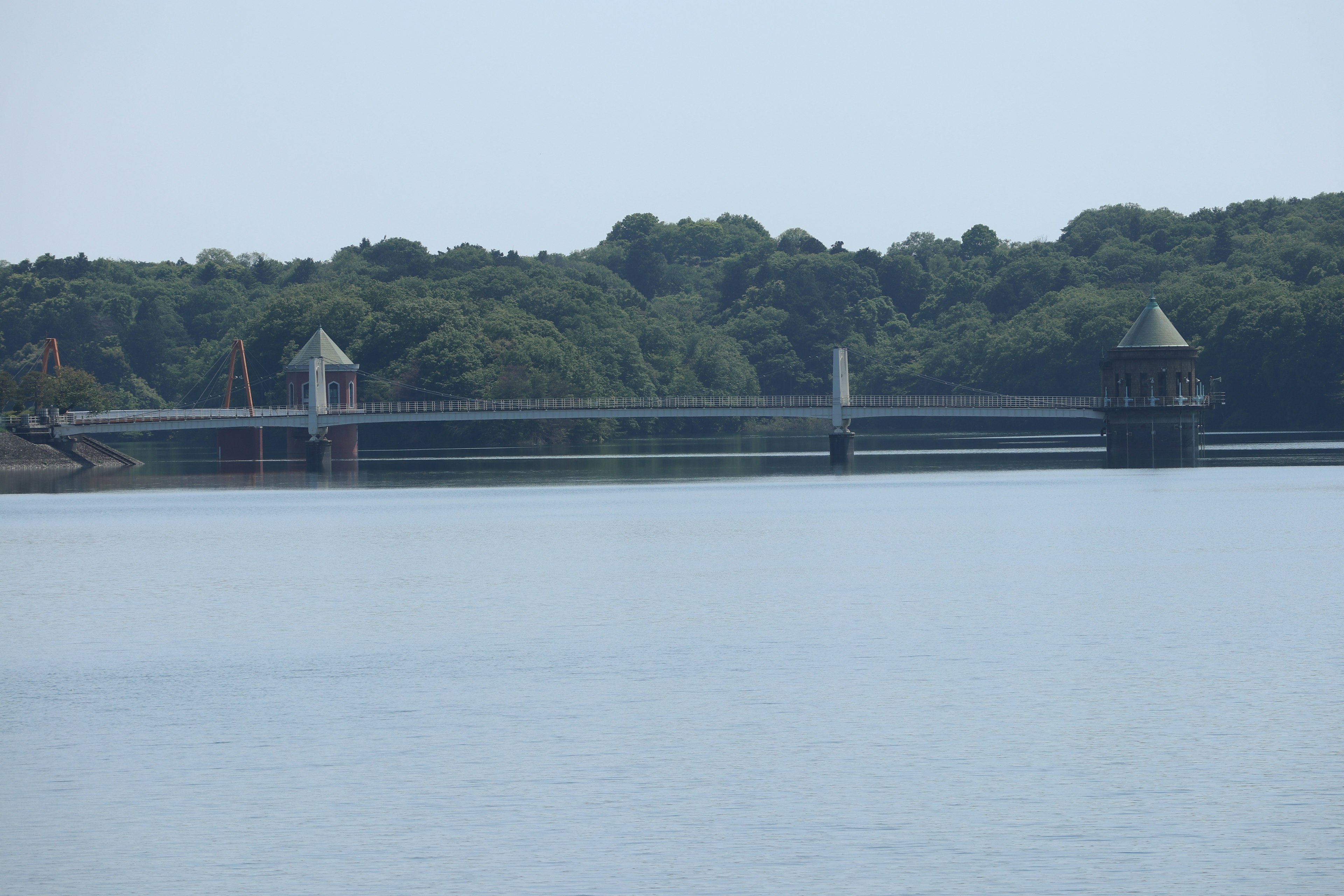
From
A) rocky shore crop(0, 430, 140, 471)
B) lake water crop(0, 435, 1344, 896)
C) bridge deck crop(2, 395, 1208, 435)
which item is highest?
bridge deck crop(2, 395, 1208, 435)

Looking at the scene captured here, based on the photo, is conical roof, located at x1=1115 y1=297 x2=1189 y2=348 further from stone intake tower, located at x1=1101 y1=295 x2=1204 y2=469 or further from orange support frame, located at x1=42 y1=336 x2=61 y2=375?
orange support frame, located at x1=42 y1=336 x2=61 y2=375

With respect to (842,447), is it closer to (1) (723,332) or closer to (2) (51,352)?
(1) (723,332)

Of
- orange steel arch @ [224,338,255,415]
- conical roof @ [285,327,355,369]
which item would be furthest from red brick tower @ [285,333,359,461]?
orange steel arch @ [224,338,255,415]

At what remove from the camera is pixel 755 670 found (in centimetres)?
2834

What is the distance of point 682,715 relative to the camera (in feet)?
80.3

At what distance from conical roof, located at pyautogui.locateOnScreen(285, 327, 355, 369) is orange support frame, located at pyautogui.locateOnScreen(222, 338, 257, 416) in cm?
396

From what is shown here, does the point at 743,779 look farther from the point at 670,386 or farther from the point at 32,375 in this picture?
the point at 670,386

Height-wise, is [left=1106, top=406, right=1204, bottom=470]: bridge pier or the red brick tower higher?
the red brick tower

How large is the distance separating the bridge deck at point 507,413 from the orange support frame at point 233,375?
5.31 ft

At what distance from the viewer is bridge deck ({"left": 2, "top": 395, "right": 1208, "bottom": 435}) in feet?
394

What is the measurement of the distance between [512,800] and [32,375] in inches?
4783

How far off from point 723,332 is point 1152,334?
89.1 metres

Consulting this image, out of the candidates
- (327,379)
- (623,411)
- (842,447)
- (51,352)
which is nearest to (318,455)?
(327,379)

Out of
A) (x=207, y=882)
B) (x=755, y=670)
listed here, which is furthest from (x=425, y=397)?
(x=207, y=882)
